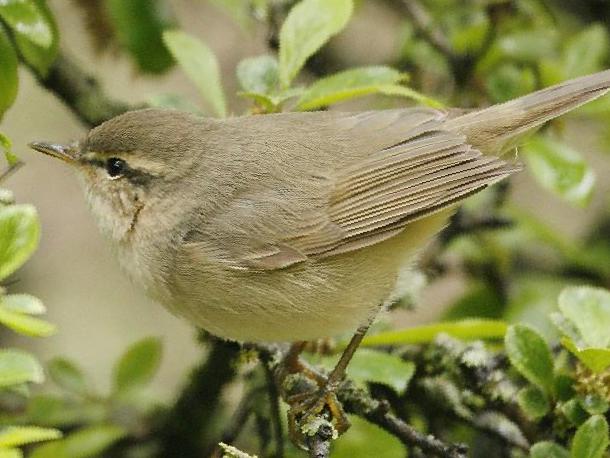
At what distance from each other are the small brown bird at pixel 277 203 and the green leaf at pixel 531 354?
1.62 feet

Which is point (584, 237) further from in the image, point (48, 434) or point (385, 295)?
point (48, 434)

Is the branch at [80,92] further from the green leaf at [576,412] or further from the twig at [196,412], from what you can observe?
the green leaf at [576,412]

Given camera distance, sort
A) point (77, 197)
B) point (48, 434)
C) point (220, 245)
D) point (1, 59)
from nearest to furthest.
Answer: point (48, 434) < point (1, 59) < point (220, 245) < point (77, 197)

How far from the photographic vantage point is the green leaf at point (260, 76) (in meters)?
3.33

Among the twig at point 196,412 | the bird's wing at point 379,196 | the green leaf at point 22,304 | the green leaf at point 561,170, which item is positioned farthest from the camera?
the twig at point 196,412

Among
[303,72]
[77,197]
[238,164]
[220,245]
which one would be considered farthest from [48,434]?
[77,197]

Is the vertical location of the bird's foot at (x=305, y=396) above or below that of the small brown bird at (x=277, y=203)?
below

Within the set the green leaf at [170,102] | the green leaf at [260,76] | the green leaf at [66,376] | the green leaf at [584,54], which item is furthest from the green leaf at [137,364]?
the green leaf at [584,54]

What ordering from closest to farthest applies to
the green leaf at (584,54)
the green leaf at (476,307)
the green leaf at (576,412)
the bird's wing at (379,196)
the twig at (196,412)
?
1. the green leaf at (576,412)
2. the bird's wing at (379,196)
3. the twig at (196,412)
4. the green leaf at (584,54)
5. the green leaf at (476,307)

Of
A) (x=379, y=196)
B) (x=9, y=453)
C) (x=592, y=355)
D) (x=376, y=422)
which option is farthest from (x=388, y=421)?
(x=9, y=453)

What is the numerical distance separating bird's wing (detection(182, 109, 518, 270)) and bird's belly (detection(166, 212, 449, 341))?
0.16ft

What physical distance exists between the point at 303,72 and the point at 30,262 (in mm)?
1985

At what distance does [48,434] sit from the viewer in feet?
6.83

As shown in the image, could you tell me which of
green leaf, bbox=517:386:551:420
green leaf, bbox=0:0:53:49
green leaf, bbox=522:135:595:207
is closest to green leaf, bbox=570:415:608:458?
green leaf, bbox=517:386:551:420
